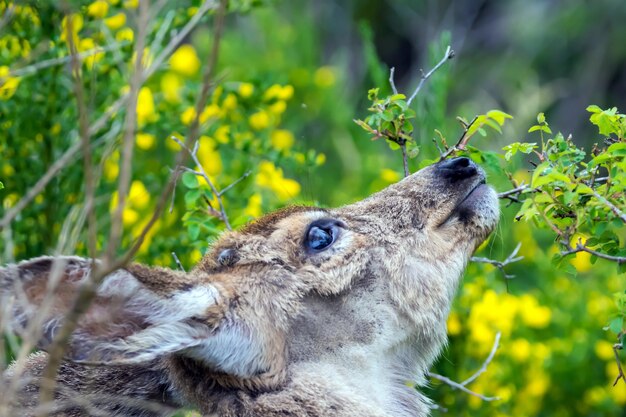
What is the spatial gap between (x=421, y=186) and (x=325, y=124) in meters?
4.85

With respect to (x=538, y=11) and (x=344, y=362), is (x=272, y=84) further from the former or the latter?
(x=538, y=11)

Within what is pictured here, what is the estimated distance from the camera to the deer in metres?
3.35

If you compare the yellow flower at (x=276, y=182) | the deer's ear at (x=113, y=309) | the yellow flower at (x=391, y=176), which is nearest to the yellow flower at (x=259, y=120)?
the yellow flower at (x=276, y=182)

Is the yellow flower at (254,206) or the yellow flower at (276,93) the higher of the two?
the yellow flower at (276,93)

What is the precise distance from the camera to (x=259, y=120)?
22.0 feet

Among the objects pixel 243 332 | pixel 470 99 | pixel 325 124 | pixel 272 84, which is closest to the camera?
pixel 243 332

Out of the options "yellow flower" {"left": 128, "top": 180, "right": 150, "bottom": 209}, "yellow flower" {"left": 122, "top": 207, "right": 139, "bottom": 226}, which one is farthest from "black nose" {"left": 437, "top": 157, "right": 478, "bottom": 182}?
"yellow flower" {"left": 122, "top": 207, "right": 139, "bottom": 226}

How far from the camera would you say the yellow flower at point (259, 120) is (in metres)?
6.67

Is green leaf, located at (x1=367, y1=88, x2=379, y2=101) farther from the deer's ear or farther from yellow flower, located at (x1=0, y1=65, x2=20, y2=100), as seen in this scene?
yellow flower, located at (x1=0, y1=65, x2=20, y2=100)

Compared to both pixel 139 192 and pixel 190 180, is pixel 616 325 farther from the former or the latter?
pixel 139 192

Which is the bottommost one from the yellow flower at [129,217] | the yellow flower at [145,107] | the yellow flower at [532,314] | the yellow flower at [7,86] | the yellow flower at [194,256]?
the yellow flower at [129,217]

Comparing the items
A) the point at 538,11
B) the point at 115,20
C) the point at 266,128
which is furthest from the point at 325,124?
the point at 538,11

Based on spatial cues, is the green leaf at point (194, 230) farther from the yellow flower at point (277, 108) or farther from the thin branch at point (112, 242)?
the yellow flower at point (277, 108)

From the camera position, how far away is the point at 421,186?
4023 mm
